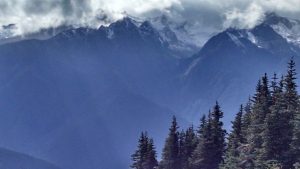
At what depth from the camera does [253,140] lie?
208 ft

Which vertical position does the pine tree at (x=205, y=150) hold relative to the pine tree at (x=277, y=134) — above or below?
above

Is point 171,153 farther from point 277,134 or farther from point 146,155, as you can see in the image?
point 277,134

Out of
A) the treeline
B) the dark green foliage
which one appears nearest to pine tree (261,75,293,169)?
the treeline

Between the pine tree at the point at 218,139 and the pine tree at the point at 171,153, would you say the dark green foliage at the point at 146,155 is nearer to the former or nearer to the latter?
the pine tree at the point at 171,153

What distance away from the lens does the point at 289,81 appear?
2559 inches

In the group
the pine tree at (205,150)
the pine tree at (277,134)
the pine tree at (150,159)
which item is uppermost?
the pine tree at (150,159)

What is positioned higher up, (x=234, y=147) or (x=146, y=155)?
(x=146, y=155)

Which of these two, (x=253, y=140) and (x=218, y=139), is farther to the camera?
(x=218, y=139)

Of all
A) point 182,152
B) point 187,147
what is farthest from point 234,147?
point 182,152

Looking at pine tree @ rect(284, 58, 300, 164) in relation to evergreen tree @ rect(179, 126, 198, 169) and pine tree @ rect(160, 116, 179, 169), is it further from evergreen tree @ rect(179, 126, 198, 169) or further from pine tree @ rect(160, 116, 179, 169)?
pine tree @ rect(160, 116, 179, 169)

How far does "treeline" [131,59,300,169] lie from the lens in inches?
2281

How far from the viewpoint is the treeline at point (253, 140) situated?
57938 millimetres

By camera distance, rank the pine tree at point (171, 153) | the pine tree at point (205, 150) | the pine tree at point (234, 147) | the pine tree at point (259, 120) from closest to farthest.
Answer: the pine tree at point (259, 120), the pine tree at point (234, 147), the pine tree at point (205, 150), the pine tree at point (171, 153)

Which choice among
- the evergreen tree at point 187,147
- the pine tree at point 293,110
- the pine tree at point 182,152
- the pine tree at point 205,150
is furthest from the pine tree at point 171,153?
the pine tree at point 293,110
